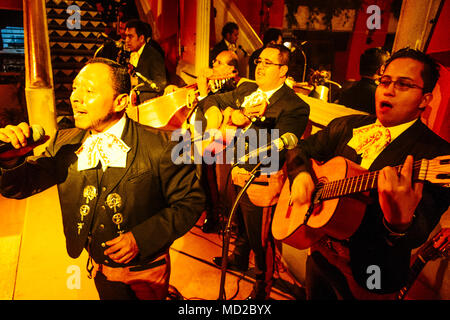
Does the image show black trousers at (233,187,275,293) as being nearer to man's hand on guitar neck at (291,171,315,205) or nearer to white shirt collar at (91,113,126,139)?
man's hand on guitar neck at (291,171,315,205)

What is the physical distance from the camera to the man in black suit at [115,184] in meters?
1.78

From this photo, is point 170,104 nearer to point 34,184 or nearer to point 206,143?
point 206,143

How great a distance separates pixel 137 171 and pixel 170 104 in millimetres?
2287

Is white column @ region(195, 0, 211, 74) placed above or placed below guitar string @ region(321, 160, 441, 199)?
above

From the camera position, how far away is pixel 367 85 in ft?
10.7

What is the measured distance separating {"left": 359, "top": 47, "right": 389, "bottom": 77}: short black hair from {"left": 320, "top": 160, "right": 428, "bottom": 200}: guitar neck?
1811 mm

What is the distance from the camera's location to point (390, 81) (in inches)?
69.6

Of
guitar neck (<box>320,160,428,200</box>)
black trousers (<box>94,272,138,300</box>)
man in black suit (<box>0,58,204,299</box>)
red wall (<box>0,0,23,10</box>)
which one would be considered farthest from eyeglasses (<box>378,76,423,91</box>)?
red wall (<box>0,0,23,10</box>)

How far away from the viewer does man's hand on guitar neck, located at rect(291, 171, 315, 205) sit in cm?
219

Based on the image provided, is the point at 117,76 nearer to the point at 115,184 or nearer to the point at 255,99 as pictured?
the point at 115,184

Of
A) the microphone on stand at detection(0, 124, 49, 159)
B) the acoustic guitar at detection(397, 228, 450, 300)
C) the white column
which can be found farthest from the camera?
the white column

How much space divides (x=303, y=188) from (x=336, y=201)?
0.31 m

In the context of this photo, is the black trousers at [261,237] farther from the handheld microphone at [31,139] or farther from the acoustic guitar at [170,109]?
the handheld microphone at [31,139]
